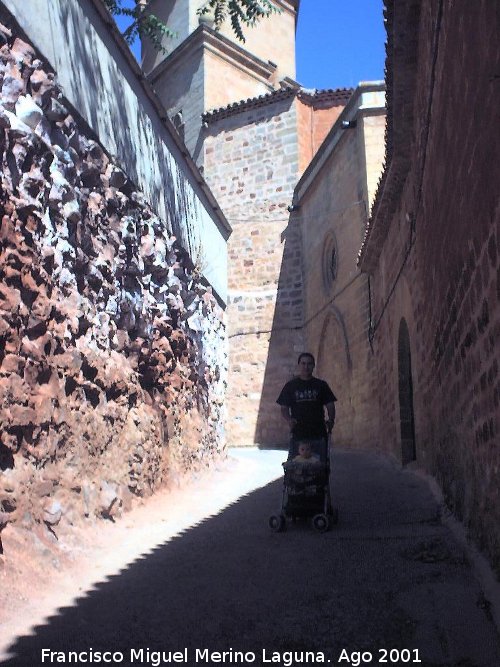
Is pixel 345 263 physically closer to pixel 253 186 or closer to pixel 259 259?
pixel 259 259

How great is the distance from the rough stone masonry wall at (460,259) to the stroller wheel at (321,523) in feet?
3.26

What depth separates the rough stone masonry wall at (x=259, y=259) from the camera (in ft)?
58.7

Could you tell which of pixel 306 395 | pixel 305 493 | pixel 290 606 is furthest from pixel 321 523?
pixel 290 606

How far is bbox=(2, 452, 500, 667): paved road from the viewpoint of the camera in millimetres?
2850

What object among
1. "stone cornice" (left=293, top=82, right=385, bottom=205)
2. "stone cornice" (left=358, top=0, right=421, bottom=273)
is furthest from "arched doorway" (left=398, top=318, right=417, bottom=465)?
"stone cornice" (left=293, top=82, right=385, bottom=205)

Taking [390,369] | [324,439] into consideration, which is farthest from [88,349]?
[390,369]

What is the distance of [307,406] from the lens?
564 cm

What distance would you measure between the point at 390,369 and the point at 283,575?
6230 millimetres

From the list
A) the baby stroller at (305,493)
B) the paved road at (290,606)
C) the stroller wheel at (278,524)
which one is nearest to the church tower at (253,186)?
the baby stroller at (305,493)

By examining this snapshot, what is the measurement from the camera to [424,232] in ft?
20.8

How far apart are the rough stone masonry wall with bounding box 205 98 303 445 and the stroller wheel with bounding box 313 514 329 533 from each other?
12432 mm

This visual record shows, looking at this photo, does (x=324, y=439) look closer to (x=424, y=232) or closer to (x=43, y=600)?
(x=424, y=232)

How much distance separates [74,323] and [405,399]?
5184 millimetres

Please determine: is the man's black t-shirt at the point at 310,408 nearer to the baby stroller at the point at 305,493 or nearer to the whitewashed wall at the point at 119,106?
the baby stroller at the point at 305,493
